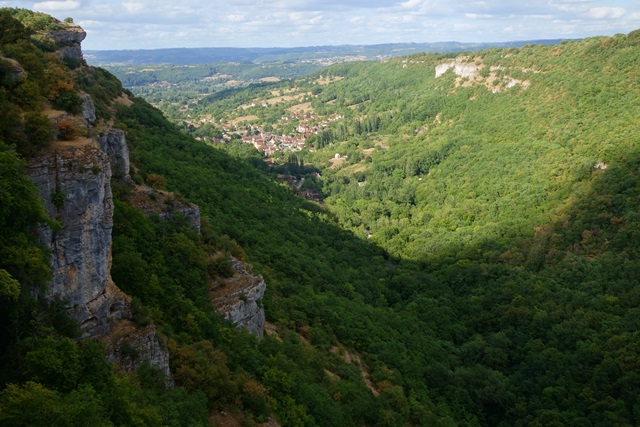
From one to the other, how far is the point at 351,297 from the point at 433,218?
41.2 m

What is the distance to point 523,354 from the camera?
4409 cm

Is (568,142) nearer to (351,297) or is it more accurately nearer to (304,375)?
(351,297)

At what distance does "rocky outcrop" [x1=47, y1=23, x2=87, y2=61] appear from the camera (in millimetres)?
45003

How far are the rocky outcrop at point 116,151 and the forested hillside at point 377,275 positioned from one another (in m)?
1.98

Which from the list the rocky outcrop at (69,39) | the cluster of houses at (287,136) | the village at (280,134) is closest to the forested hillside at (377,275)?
the rocky outcrop at (69,39)

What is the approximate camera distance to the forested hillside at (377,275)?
1507cm

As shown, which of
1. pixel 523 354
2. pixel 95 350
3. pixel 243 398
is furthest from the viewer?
pixel 523 354

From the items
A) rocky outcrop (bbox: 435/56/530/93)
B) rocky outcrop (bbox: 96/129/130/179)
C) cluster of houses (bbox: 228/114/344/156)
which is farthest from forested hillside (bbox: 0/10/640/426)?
cluster of houses (bbox: 228/114/344/156)

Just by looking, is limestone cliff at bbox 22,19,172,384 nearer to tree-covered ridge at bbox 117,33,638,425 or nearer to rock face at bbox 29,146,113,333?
rock face at bbox 29,146,113,333

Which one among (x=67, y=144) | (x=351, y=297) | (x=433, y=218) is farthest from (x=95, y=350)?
(x=433, y=218)

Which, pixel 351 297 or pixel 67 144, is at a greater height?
pixel 67 144

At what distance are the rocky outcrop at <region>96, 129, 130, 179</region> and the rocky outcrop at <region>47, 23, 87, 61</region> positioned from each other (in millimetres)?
21664

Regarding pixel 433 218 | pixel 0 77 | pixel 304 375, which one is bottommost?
pixel 433 218

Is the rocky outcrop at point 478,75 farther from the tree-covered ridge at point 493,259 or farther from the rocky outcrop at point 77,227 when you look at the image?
the rocky outcrop at point 77,227
